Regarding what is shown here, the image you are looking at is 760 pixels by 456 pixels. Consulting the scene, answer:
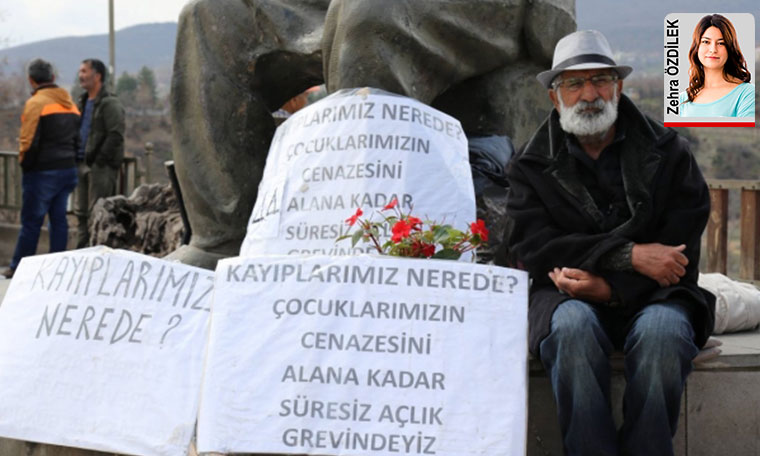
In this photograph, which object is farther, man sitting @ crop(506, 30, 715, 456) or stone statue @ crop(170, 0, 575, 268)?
stone statue @ crop(170, 0, 575, 268)

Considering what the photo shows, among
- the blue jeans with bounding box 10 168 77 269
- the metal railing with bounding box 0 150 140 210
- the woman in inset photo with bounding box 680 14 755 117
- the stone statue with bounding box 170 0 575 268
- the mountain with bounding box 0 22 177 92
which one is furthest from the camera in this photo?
the mountain with bounding box 0 22 177 92

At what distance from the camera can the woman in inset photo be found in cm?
1059

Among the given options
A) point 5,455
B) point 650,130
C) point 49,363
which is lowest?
point 5,455

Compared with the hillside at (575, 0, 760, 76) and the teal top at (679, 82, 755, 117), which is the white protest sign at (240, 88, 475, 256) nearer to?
the teal top at (679, 82, 755, 117)

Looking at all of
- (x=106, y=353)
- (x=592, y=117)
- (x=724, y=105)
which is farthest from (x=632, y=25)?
(x=106, y=353)

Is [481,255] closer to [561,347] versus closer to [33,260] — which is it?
[561,347]

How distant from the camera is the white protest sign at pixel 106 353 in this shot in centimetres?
350

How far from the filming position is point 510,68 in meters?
4.73

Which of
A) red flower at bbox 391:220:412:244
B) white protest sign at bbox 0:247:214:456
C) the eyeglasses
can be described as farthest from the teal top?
white protest sign at bbox 0:247:214:456

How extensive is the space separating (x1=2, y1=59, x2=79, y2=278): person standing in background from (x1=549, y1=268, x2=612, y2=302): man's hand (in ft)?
22.2

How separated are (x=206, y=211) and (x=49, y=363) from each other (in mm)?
1294

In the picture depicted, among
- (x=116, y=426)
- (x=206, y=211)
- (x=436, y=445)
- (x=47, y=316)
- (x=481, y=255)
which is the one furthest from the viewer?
(x=206, y=211)

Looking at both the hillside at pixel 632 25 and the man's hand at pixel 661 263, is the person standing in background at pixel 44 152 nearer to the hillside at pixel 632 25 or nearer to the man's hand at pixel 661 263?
the man's hand at pixel 661 263

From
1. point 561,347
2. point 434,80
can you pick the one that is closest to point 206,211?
point 434,80
